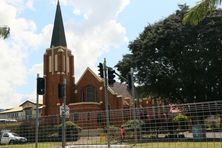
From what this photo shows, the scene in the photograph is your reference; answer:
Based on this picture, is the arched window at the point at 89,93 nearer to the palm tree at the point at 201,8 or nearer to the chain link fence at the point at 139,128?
the chain link fence at the point at 139,128

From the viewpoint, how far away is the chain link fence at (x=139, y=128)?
10234 mm

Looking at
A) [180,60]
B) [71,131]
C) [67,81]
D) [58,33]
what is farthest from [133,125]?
[58,33]

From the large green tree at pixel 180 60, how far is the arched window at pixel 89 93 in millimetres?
26888

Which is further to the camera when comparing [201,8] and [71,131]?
[71,131]

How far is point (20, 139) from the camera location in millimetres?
14172

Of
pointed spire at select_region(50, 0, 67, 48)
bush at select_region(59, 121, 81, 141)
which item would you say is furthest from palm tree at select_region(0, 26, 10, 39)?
pointed spire at select_region(50, 0, 67, 48)

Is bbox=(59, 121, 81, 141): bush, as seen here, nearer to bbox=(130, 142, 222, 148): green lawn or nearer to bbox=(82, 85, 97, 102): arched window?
bbox=(130, 142, 222, 148): green lawn

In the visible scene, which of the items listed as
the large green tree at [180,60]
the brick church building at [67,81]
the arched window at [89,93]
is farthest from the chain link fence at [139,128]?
the arched window at [89,93]

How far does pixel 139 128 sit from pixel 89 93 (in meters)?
63.9

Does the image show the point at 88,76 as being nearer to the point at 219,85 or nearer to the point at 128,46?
the point at 128,46

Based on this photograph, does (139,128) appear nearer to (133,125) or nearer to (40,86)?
(133,125)

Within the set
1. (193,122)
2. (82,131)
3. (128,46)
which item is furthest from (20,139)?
(128,46)

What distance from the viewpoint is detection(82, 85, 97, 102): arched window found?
74125 millimetres

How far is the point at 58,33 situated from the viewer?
7544 centimetres
